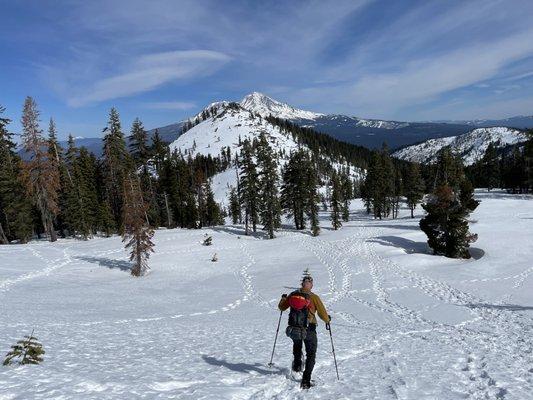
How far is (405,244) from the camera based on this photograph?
141ft

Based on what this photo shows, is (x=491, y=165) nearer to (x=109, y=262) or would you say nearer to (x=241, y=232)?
(x=241, y=232)

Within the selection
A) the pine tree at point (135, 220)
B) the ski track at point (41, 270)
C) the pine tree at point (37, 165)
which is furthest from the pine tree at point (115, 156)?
the pine tree at point (135, 220)

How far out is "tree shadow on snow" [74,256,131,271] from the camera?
117 ft

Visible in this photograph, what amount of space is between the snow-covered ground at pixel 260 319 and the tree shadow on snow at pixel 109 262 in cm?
17

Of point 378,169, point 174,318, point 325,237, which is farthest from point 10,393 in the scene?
point 378,169

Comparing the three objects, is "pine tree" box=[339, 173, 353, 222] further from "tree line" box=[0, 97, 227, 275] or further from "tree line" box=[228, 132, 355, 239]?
"tree line" box=[0, 97, 227, 275]

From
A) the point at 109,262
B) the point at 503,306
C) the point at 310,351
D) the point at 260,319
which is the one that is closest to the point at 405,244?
the point at 503,306

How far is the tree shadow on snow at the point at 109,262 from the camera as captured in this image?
117ft

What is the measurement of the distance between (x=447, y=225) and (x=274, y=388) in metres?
33.0

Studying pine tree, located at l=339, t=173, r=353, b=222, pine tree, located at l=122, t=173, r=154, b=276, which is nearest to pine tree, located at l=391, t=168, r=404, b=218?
pine tree, located at l=339, t=173, r=353, b=222

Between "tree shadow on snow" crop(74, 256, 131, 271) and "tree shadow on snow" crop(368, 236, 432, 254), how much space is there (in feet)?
86.5

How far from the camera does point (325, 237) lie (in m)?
51.7

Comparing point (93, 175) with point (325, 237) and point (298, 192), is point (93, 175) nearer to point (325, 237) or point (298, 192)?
point (298, 192)

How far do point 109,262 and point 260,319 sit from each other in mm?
22679
